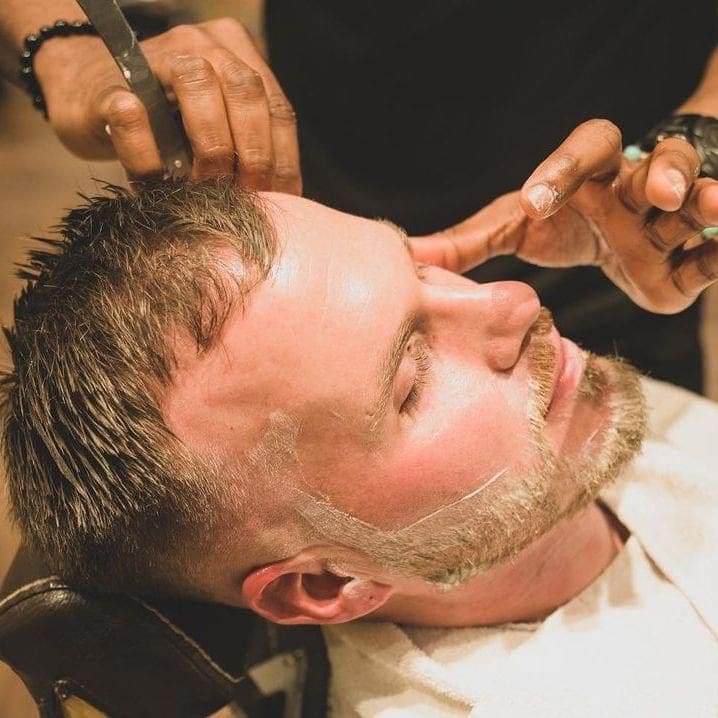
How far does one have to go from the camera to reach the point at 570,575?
133 cm

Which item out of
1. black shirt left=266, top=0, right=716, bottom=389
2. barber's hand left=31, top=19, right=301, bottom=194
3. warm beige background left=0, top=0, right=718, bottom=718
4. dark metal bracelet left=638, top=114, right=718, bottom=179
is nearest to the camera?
barber's hand left=31, top=19, right=301, bottom=194

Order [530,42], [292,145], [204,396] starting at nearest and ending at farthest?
[204,396], [292,145], [530,42]

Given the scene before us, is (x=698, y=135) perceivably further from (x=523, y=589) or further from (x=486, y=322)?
(x=523, y=589)

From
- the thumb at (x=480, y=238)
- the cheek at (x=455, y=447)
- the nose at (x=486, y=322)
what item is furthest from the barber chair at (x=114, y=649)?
the thumb at (x=480, y=238)

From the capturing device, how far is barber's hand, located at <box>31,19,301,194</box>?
1111mm

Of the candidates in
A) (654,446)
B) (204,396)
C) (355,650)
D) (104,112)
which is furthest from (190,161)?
(654,446)

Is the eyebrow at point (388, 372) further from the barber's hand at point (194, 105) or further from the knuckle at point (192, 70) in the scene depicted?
the knuckle at point (192, 70)

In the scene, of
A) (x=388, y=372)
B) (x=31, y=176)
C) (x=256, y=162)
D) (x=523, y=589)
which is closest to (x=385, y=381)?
(x=388, y=372)

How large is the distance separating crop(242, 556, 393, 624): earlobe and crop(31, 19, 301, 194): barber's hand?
21.9 inches

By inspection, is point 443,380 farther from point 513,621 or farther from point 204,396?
point 513,621

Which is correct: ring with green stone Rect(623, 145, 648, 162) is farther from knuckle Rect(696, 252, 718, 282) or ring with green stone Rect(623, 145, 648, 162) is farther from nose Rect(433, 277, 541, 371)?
nose Rect(433, 277, 541, 371)

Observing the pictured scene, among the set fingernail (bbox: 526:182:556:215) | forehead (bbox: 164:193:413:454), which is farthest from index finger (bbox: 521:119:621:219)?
A: forehead (bbox: 164:193:413:454)

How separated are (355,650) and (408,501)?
14.2 inches

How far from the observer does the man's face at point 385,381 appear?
3.31 feet
